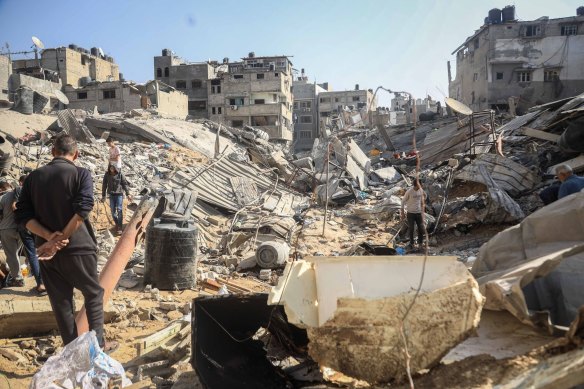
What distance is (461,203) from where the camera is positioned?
10344 mm

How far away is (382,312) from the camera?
2.03 meters

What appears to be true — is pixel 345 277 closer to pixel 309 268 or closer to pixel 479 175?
pixel 309 268

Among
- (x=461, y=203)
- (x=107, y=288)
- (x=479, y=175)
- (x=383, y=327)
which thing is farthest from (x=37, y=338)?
(x=479, y=175)

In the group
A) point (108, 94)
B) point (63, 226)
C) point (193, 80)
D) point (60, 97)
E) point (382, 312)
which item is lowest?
point (382, 312)

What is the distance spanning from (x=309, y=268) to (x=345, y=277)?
0.64 feet

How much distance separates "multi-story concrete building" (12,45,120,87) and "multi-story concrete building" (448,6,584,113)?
33746 millimetres

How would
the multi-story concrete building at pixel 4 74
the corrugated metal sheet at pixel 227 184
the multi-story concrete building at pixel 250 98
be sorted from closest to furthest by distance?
the corrugated metal sheet at pixel 227 184 → the multi-story concrete building at pixel 4 74 → the multi-story concrete building at pixel 250 98

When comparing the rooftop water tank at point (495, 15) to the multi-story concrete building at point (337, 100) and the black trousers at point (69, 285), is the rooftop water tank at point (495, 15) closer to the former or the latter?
the multi-story concrete building at point (337, 100)

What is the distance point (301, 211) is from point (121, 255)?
8032 mm

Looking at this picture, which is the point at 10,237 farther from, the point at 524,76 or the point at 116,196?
the point at 524,76

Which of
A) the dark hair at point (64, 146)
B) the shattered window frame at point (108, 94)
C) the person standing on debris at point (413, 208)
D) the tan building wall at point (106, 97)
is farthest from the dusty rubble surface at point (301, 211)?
the shattered window frame at point (108, 94)

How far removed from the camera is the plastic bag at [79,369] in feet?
8.68

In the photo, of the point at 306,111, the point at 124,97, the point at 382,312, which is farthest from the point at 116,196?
the point at 306,111

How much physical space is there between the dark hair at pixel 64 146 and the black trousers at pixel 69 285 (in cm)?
74
